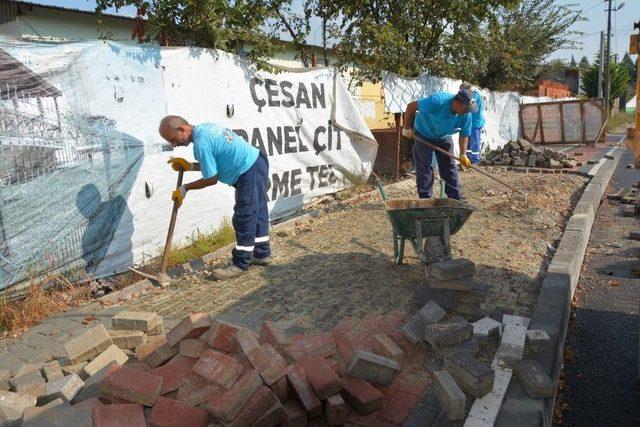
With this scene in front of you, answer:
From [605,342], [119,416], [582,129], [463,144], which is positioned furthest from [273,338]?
[582,129]

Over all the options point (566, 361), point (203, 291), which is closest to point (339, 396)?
point (566, 361)

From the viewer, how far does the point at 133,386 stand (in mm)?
2570

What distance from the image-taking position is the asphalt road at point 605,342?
297 cm

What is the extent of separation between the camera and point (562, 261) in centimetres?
470

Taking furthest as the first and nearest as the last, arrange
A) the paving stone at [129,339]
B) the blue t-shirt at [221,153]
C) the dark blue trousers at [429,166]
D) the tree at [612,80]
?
the tree at [612,80] < the dark blue trousers at [429,166] < the blue t-shirt at [221,153] < the paving stone at [129,339]

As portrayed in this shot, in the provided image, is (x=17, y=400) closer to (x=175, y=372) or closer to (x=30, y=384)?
(x=30, y=384)

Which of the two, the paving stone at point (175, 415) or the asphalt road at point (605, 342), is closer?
the paving stone at point (175, 415)

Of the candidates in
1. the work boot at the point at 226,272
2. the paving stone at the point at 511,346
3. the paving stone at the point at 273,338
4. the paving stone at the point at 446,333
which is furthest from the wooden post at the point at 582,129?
the paving stone at the point at 273,338

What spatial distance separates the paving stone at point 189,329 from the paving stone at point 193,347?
0.15 feet

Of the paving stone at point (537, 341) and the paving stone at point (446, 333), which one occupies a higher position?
the paving stone at point (446, 333)

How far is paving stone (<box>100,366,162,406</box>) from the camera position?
8.41 ft

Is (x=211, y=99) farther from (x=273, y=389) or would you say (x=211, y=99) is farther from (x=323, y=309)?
(x=273, y=389)

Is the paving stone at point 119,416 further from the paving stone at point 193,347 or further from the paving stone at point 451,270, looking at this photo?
the paving stone at point 451,270

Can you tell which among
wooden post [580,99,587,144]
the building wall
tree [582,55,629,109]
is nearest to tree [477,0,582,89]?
wooden post [580,99,587,144]
